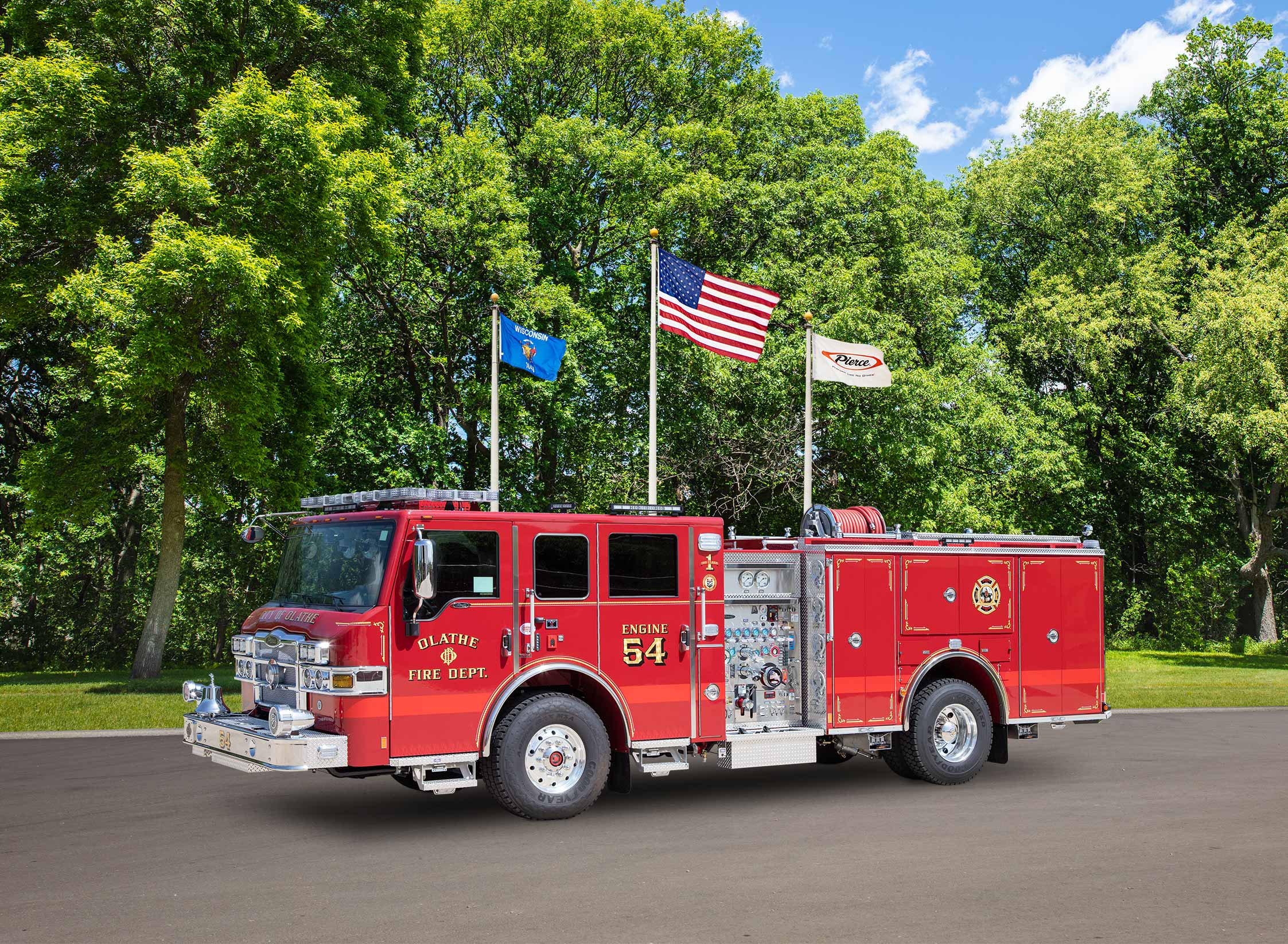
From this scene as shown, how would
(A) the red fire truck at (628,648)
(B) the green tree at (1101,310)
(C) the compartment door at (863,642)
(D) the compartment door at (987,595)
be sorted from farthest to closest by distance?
(B) the green tree at (1101,310) < (D) the compartment door at (987,595) < (C) the compartment door at (863,642) < (A) the red fire truck at (628,648)

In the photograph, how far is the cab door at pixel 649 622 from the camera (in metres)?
10.5

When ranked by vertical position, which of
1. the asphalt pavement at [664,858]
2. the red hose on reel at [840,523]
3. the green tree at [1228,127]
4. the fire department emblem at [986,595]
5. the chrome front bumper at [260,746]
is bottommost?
the asphalt pavement at [664,858]

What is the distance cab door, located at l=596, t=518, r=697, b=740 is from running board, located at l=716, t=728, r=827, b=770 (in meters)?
0.54

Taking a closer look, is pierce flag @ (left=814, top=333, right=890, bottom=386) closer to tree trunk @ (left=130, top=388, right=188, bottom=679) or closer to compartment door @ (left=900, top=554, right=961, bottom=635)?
compartment door @ (left=900, top=554, right=961, bottom=635)

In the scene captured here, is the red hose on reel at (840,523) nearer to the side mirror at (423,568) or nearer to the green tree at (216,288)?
the side mirror at (423,568)

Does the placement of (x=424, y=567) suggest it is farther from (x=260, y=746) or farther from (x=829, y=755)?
(x=829, y=755)

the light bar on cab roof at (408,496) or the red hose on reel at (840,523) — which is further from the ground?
the light bar on cab roof at (408,496)

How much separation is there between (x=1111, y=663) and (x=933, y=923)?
30411 mm

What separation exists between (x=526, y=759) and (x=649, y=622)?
169 centimetres

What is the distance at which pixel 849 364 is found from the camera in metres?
21.5

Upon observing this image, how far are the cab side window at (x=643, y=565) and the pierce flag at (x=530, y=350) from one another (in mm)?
10906

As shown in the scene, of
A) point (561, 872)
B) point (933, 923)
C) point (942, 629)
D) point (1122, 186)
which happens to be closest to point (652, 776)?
point (942, 629)

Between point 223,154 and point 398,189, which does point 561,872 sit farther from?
point 398,189

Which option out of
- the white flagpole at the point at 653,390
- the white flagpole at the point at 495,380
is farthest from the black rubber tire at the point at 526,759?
the white flagpole at the point at 495,380
